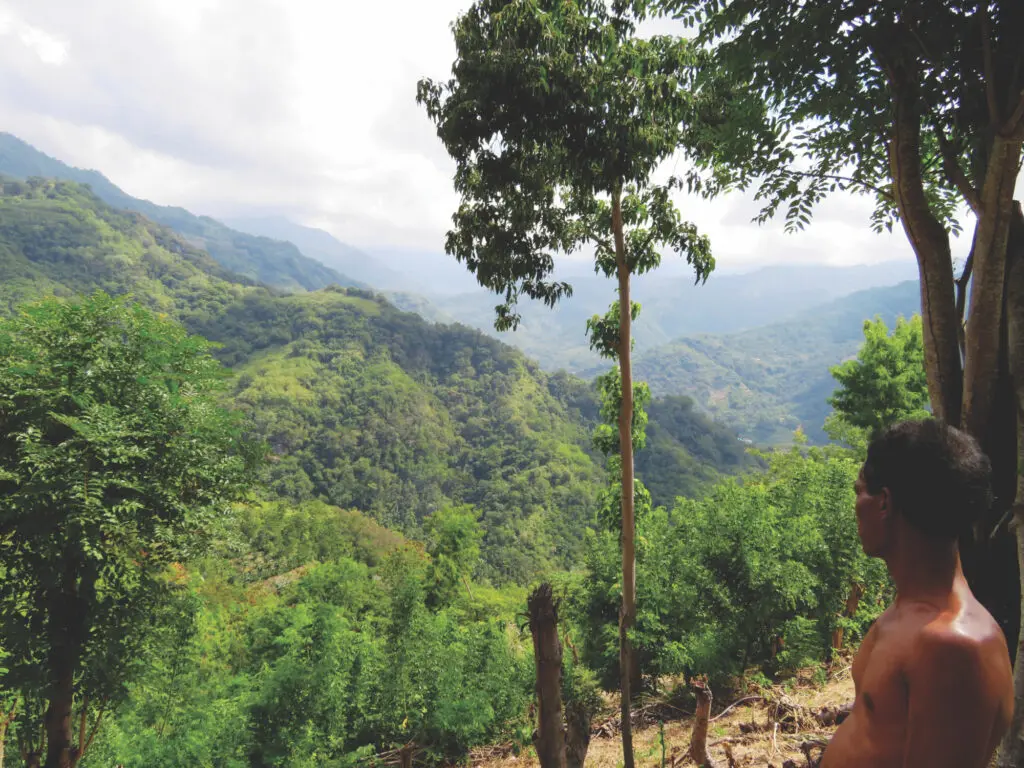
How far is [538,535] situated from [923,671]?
74.6 m

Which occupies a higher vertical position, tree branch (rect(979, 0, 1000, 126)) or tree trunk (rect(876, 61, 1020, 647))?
tree branch (rect(979, 0, 1000, 126))

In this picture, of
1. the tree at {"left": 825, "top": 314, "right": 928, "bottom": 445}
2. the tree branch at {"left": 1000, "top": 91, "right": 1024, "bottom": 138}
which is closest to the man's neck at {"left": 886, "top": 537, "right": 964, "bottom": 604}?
the tree branch at {"left": 1000, "top": 91, "right": 1024, "bottom": 138}

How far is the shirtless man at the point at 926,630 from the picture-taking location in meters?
1.21

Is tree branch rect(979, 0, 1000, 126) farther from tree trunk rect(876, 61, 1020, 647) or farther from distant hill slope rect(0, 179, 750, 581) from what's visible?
distant hill slope rect(0, 179, 750, 581)

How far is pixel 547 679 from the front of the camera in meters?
3.10

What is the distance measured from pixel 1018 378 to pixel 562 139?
5214mm

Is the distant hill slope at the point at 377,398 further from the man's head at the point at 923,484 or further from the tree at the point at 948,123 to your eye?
the man's head at the point at 923,484

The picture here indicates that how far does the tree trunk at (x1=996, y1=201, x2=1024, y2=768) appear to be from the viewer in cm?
227

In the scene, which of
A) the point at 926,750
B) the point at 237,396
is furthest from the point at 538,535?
the point at 926,750

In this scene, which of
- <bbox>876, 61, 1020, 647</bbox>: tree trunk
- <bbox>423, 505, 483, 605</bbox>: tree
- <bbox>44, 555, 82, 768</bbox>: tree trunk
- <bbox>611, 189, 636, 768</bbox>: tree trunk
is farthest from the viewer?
<bbox>423, 505, 483, 605</bbox>: tree

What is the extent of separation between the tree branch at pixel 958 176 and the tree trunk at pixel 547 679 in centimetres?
338

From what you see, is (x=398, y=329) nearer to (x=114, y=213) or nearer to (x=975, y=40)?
(x=114, y=213)

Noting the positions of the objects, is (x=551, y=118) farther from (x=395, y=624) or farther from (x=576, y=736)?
(x=395, y=624)

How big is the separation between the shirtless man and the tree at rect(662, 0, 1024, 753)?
172 centimetres
